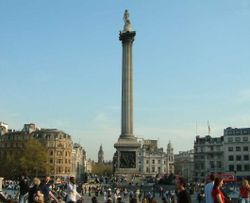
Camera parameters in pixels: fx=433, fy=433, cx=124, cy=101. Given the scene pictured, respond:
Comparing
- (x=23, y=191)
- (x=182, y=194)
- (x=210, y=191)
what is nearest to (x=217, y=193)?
(x=210, y=191)

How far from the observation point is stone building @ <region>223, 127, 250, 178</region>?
118706 mm

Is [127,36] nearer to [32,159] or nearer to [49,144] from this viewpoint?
[32,159]

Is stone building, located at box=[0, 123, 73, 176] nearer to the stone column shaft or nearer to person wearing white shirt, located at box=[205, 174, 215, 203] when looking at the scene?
the stone column shaft

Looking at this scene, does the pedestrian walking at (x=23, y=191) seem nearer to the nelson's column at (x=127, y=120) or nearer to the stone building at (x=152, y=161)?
the nelson's column at (x=127, y=120)

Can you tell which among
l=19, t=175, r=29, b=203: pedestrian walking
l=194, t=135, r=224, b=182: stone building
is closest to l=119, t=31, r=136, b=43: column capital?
l=194, t=135, r=224, b=182: stone building

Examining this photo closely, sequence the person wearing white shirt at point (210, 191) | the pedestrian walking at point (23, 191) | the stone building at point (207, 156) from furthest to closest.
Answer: the stone building at point (207, 156) → the pedestrian walking at point (23, 191) → the person wearing white shirt at point (210, 191)

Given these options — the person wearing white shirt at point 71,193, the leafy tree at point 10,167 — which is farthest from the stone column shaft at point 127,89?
the person wearing white shirt at point 71,193

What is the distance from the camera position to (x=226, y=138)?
404ft

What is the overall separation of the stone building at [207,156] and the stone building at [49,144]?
41.7m

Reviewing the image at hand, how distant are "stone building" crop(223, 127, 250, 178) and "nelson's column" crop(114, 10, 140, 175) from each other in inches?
1949

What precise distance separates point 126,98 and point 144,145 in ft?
320

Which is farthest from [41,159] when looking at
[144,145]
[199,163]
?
[144,145]

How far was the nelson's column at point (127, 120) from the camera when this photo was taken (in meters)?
77.2

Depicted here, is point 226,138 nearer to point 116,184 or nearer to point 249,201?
point 116,184
